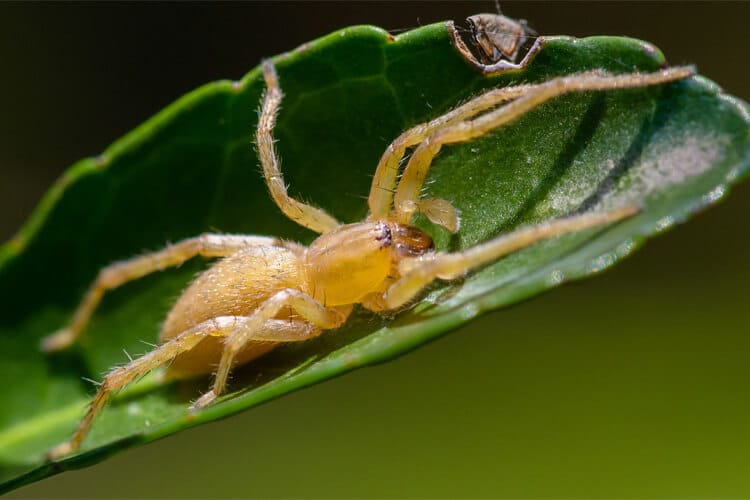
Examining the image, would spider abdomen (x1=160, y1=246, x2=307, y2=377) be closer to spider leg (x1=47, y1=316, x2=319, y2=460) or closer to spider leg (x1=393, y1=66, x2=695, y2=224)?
spider leg (x1=47, y1=316, x2=319, y2=460)

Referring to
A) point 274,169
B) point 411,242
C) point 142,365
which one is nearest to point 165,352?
point 142,365

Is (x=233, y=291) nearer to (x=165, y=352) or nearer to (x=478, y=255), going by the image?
(x=165, y=352)

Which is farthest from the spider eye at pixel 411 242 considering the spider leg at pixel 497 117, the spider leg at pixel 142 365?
the spider leg at pixel 142 365

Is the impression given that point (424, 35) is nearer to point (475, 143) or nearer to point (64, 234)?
→ point (475, 143)

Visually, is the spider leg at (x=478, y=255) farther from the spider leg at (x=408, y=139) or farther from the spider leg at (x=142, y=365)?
the spider leg at (x=142, y=365)

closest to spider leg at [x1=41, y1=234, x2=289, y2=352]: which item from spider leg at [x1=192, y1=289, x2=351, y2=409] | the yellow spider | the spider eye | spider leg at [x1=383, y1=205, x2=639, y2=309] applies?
the yellow spider

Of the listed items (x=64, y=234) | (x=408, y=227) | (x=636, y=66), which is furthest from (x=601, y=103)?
(x=64, y=234)

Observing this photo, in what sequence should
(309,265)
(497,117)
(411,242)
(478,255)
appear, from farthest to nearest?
(309,265)
(411,242)
(497,117)
(478,255)
